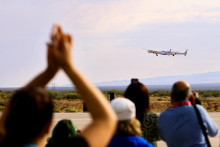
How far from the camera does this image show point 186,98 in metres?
4.26

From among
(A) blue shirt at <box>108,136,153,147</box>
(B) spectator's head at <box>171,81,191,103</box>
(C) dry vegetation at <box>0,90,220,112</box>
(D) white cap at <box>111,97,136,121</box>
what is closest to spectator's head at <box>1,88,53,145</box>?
(D) white cap at <box>111,97,136,121</box>

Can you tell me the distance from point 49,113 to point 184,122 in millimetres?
2491

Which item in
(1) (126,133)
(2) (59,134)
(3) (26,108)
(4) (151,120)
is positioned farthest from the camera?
(4) (151,120)

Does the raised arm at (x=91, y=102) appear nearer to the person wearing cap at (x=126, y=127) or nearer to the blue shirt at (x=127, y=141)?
the person wearing cap at (x=126, y=127)

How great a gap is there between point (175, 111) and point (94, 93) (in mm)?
2456

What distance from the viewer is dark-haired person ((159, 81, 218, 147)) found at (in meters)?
4.18

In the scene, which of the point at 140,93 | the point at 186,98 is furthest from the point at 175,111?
the point at 140,93

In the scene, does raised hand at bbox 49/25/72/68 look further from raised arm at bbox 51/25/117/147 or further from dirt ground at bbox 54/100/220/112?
dirt ground at bbox 54/100/220/112

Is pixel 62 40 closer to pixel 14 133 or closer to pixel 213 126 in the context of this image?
pixel 14 133

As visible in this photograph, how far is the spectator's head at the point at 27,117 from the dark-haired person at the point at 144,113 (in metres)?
2.56

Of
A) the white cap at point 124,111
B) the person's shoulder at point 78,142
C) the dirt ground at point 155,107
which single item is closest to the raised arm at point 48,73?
the person's shoulder at point 78,142

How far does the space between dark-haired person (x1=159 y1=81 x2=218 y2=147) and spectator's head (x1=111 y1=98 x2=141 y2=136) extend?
0.90m

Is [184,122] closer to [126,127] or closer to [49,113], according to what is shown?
[126,127]

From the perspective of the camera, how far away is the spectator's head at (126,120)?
3.38m
